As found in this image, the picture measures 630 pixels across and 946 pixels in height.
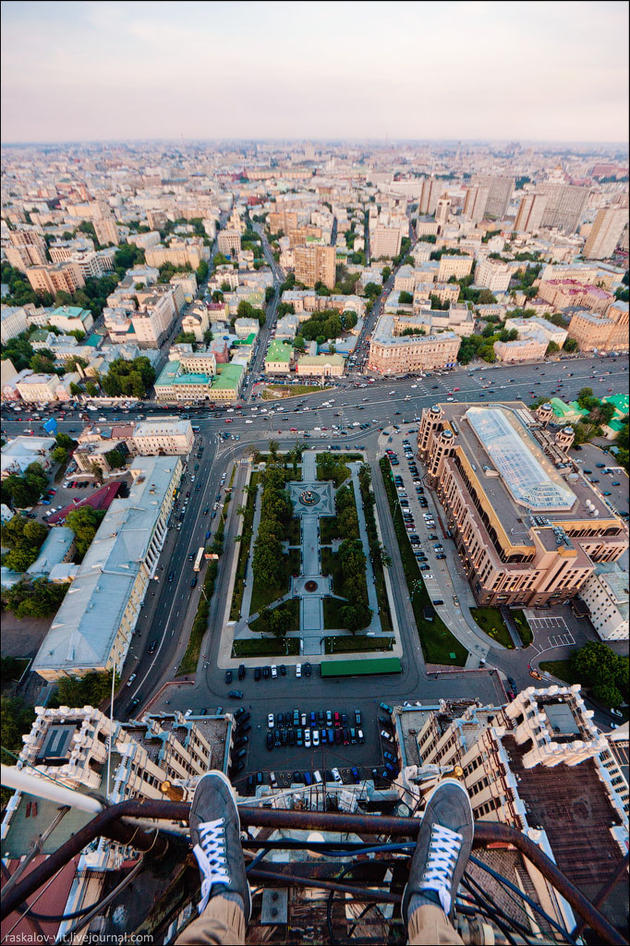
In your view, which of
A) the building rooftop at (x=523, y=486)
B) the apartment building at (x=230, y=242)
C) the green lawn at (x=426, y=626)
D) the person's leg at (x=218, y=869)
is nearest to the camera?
the person's leg at (x=218, y=869)

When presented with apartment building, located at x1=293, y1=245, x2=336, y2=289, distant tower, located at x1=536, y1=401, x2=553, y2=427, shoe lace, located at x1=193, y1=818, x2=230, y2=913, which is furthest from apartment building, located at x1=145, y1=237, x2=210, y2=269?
shoe lace, located at x1=193, y1=818, x2=230, y2=913

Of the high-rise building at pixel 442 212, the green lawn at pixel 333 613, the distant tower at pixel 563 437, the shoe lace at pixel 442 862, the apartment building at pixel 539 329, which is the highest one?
the shoe lace at pixel 442 862

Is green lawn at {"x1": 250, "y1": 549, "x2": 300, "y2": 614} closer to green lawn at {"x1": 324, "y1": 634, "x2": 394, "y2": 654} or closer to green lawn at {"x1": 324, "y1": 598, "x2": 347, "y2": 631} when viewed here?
green lawn at {"x1": 324, "y1": 598, "x2": 347, "y2": 631}

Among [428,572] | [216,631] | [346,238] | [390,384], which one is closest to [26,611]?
[216,631]

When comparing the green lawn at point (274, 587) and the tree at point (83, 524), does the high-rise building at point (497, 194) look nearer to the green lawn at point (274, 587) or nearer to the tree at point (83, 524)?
the green lawn at point (274, 587)

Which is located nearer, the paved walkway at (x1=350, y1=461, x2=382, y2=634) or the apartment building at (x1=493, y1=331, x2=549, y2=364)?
the paved walkway at (x1=350, y1=461, x2=382, y2=634)

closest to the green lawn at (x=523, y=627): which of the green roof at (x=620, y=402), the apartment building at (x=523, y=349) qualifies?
the green roof at (x=620, y=402)
